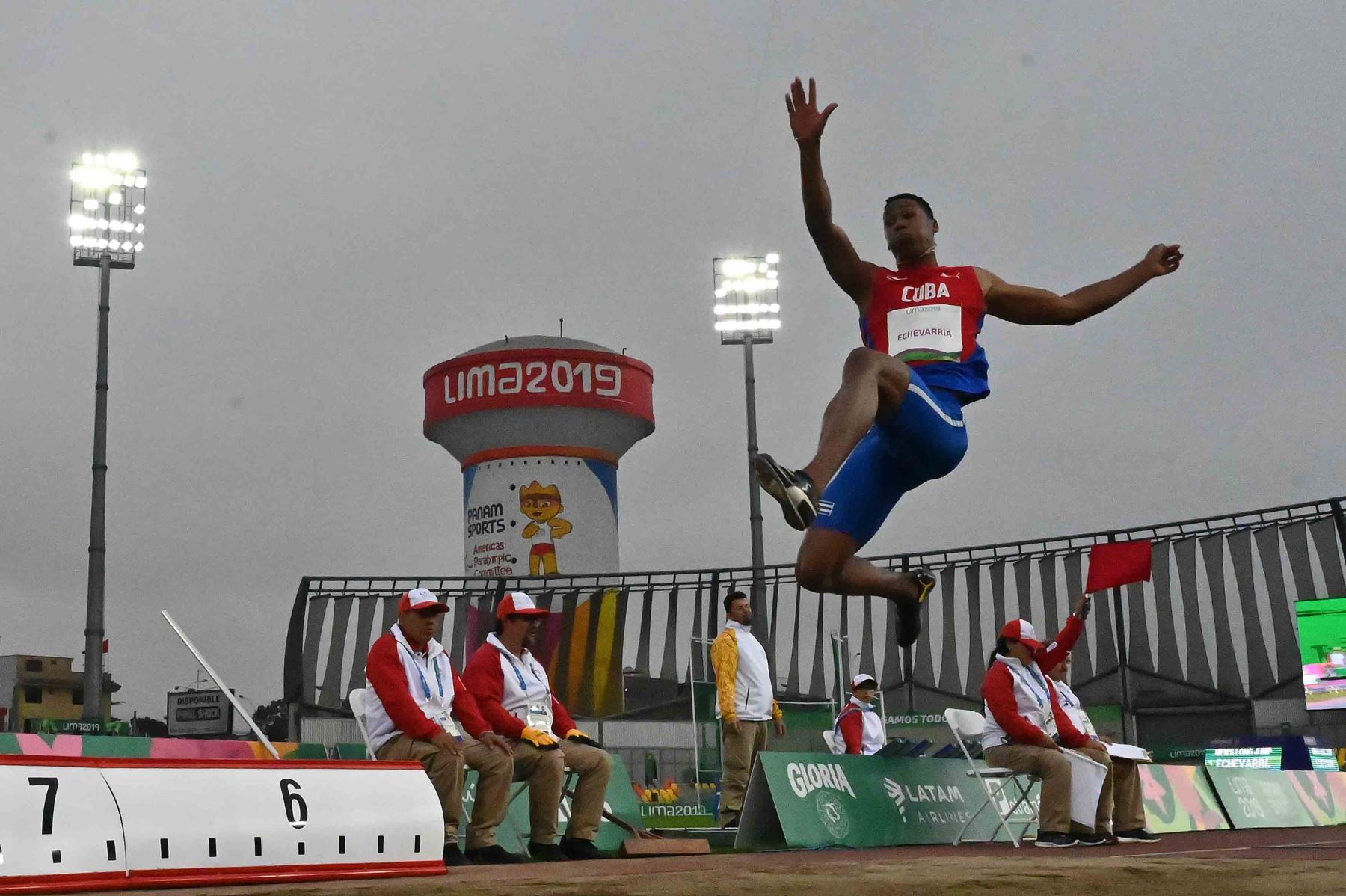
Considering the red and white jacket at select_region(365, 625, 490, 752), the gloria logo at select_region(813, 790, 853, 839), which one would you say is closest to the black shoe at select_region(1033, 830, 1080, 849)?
the gloria logo at select_region(813, 790, 853, 839)

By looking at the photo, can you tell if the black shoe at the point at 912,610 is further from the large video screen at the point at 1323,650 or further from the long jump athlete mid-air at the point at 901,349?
the large video screen at the point at 1323,650

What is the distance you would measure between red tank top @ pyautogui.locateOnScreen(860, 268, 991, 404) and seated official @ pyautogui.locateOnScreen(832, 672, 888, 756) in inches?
270

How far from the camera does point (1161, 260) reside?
19.4 feet

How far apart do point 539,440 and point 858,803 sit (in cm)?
2552

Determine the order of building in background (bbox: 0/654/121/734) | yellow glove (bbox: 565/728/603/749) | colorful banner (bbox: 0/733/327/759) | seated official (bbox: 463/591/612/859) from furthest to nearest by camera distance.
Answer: building in background (bbox: 0/654/121/734)
yellow glove (bbox: 565/728/603/749)
seated official (bbox: 463/591/612/859)
colorful banner (bbox: 0/733/327/759)

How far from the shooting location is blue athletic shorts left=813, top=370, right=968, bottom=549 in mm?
5078

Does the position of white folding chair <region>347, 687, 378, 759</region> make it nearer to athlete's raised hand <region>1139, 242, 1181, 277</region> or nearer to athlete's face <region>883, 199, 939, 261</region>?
athlete's face <region>883, 199, 939, 261</region>

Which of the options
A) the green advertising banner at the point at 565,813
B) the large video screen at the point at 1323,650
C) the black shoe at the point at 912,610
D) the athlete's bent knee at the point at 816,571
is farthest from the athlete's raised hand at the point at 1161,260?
the large video screen at the point at 1323,650

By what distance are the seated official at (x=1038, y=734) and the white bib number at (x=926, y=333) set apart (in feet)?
15.1

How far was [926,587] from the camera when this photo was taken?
5.89m

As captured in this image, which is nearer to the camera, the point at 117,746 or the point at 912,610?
the point at 912,610

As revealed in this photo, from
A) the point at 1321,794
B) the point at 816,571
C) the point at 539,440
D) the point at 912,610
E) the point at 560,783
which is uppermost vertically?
the point at 539,440

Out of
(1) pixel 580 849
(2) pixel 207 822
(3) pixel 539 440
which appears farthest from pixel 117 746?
(3) pixel 539 440

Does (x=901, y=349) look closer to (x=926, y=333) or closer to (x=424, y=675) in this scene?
(x=926, y=333)
